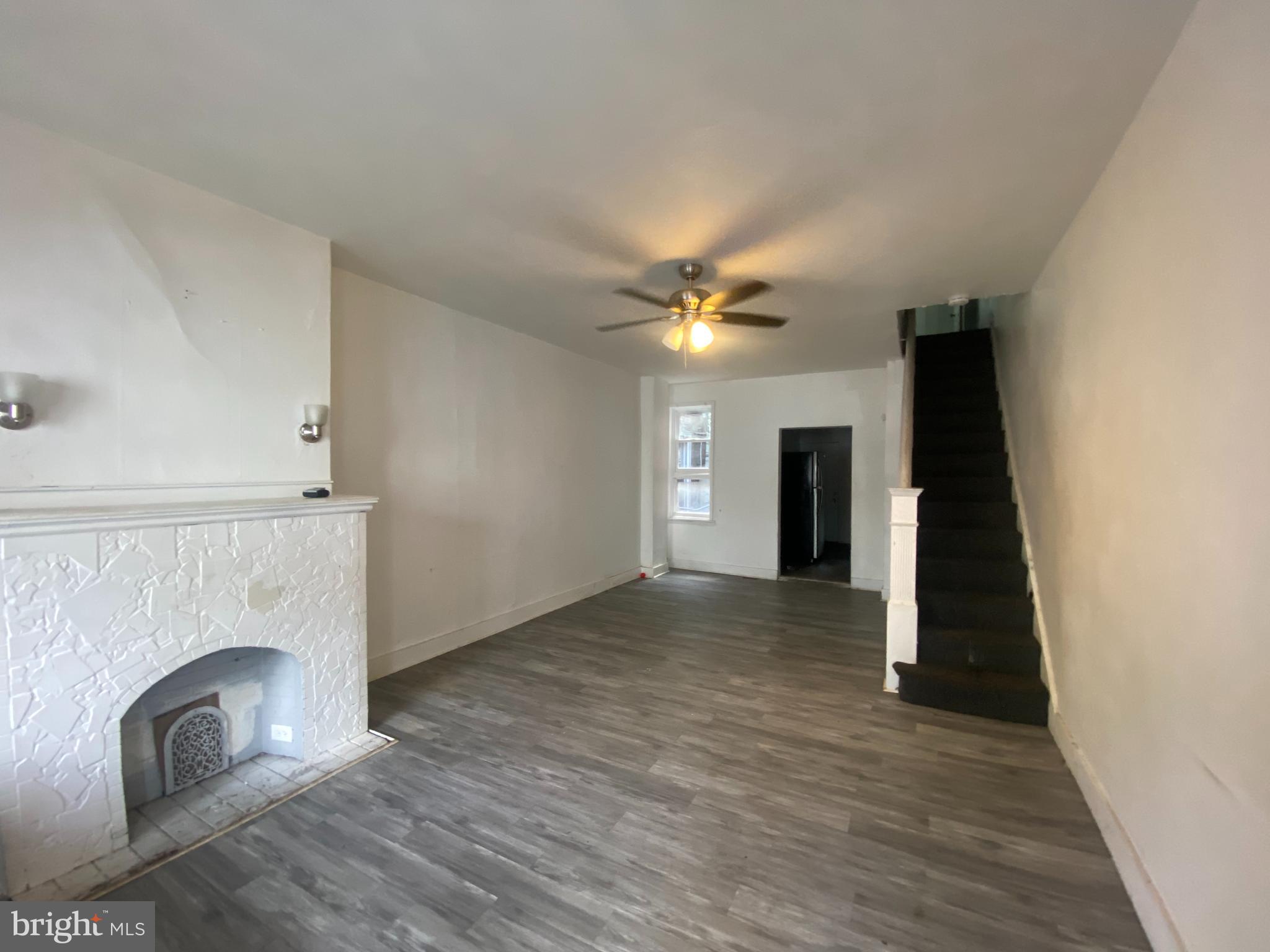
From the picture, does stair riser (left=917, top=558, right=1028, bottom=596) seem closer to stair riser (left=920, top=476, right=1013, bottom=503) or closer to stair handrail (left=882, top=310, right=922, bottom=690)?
stair handrail (left=882, top=310, right=922, bottom=690)

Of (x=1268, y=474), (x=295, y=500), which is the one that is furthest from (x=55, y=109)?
(x=1268, y=474)

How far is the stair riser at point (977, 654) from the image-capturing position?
301 centimetres

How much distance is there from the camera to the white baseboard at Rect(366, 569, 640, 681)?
3391 millimetres

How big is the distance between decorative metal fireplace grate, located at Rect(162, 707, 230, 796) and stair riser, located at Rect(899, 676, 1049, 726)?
3.74 meters

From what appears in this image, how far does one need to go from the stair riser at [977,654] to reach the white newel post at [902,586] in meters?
0.09

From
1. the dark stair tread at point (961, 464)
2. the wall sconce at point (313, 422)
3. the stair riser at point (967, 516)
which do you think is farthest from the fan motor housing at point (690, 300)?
the dark stair tread at point (961, 464)

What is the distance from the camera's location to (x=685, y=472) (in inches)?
284

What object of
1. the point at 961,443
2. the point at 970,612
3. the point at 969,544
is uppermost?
the point at 961,443

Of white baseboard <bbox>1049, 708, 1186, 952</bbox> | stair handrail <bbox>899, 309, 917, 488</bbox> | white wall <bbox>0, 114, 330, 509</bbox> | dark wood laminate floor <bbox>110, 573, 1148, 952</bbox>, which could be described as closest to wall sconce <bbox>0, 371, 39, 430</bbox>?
white wall <bbox>0, 114, 330, 509</bbox>

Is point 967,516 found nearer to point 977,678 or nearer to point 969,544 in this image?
point 969,544

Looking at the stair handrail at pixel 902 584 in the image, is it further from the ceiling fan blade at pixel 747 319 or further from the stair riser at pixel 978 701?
the ceiling fan blade at pixel 747 319

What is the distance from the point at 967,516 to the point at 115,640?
4954mm

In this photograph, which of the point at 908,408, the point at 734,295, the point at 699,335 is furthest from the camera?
the point at 908,408

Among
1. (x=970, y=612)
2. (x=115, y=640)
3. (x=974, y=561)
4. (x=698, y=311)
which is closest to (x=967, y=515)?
(x=974, y=561)
